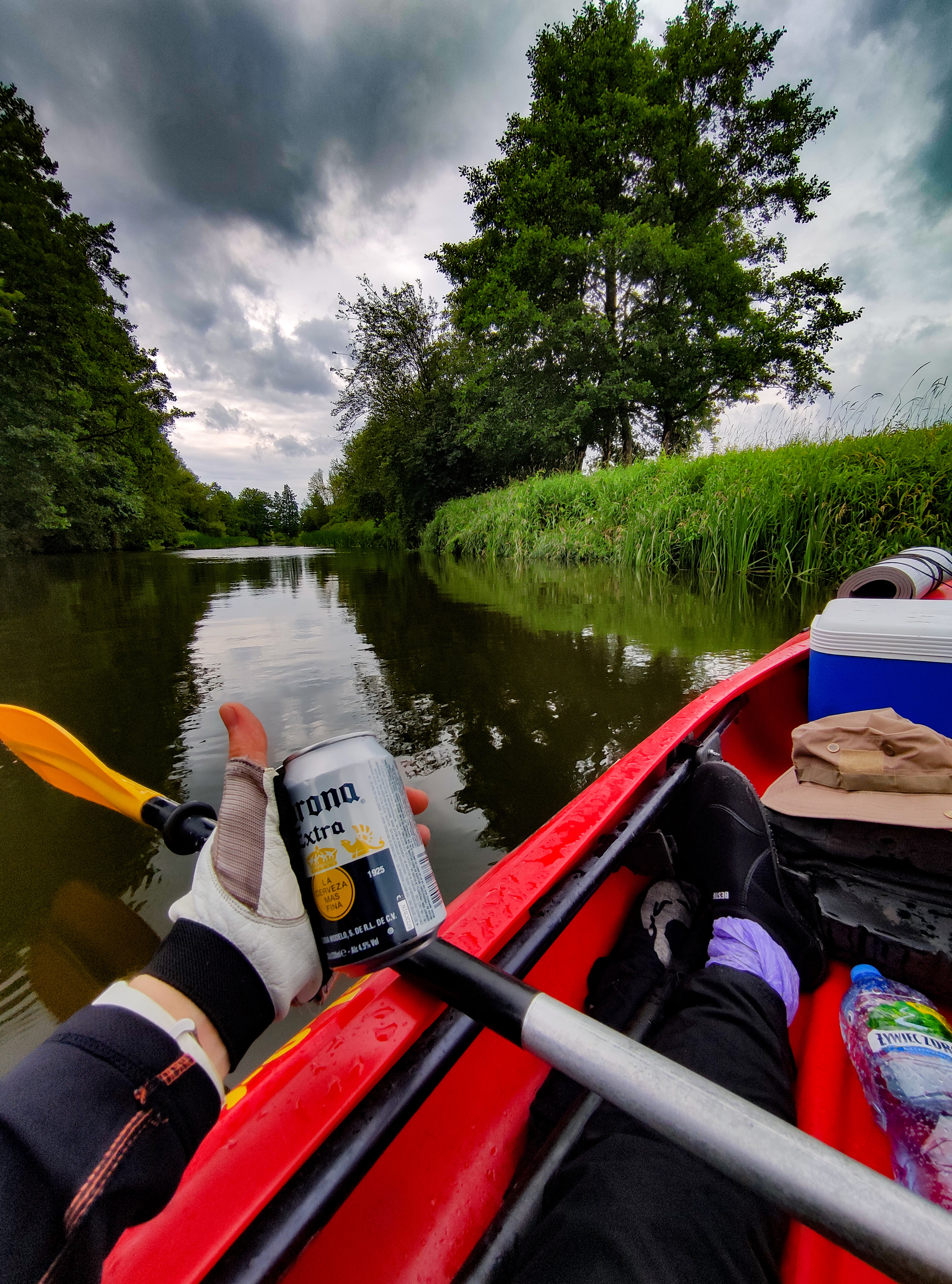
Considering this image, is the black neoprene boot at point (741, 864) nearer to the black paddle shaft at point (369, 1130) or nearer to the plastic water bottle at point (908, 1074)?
the plastic water bottle at point (908, 1074)

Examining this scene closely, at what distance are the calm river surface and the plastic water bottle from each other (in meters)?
0.99

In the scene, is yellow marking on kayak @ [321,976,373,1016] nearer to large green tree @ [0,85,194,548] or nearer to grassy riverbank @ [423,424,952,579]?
grassy riverbank @ [423,424,952,579]

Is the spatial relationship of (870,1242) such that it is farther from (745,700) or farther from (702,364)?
(702,364)

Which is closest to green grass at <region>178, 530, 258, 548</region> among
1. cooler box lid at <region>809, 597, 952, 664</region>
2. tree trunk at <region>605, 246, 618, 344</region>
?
tree trunk at <region>605, 246, 618, 344</region>

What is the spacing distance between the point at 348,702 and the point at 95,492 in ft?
75.3

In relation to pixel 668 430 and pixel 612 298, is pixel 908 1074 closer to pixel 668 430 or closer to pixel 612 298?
pixel 668 430

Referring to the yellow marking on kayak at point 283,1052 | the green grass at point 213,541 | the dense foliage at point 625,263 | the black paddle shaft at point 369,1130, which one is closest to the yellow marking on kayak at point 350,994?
the yellow marking on kayak at point 283,1052

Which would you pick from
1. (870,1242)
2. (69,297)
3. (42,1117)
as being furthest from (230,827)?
(69,297)

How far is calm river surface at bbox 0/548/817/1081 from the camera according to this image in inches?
58.5

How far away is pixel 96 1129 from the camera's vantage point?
0.44m

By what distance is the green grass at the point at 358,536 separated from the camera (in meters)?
24.8

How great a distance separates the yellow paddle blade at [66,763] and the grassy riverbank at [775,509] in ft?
22.3

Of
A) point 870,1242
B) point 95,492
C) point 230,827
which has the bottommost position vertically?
point 870,1242

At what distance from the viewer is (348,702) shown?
304cm
